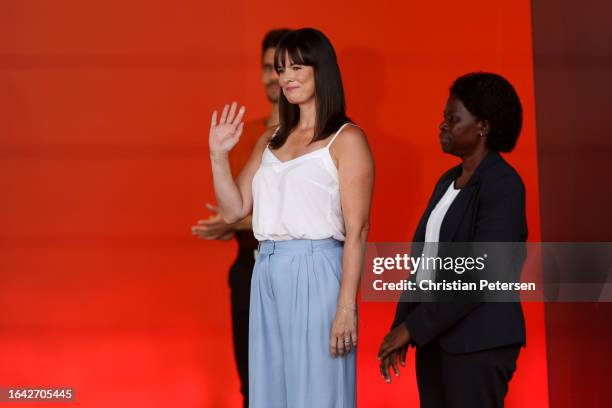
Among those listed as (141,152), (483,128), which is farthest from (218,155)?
(141,152)

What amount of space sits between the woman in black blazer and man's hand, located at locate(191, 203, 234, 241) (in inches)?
44.4

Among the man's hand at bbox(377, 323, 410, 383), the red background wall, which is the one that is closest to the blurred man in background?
the red background wall

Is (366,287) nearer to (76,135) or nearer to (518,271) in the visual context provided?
(518,271)

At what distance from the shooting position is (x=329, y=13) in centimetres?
371

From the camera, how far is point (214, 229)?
3510 mm

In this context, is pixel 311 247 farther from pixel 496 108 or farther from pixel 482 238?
pixel 496 108

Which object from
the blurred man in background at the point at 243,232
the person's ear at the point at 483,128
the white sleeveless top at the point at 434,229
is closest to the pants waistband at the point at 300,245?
the white sleeveless top at the point at 434,229

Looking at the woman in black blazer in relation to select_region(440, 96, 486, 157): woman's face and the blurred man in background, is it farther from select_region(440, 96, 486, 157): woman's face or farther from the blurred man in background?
the blurred man in background

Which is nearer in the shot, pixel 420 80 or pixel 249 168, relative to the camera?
pixel 249 168

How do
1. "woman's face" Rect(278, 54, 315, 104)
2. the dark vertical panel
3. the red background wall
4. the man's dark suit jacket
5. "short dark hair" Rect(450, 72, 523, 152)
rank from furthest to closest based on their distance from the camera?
the red background wall, the dark vertical panel, "woman's face" Rect(278, 54, 315, 104), "short dark hair" Rect(450, 72, 523, 152), the man's dark suit jacket

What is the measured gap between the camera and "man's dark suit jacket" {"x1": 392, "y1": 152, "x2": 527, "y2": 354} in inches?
91.3

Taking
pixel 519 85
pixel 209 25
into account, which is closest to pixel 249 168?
→ pixel 209 25

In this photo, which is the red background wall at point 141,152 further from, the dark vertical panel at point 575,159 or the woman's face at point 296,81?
the woman's face at point 296,81

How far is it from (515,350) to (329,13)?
6.16 feet
